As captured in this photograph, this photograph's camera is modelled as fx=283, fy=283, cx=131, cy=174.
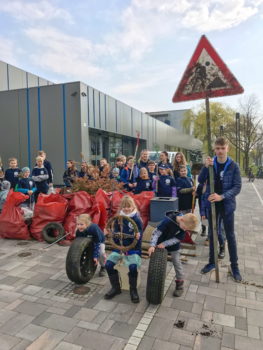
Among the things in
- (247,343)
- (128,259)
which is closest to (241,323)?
(247,343)

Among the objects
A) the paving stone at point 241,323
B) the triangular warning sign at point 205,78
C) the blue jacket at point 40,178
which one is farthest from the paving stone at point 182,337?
the blue jacket at point 40,178

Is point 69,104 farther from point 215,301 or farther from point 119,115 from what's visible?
point 215,301

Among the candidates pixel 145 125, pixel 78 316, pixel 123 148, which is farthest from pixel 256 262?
pixel 145 125

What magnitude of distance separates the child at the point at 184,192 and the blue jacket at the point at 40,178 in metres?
3.63

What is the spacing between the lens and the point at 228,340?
103 inches

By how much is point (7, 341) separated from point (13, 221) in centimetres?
342

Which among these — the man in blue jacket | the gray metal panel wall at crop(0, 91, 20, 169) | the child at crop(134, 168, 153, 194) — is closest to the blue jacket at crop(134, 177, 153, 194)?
the child at crop(134, 168, 153, 194)

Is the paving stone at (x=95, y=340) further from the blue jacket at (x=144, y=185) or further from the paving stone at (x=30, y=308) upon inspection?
the blue jacket at (x=144, y=185)

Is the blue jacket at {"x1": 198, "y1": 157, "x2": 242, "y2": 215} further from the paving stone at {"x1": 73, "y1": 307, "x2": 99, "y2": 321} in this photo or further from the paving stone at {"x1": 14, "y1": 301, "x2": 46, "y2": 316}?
the paving stone at {"x1": 14, "y1": 301, "x2": 46, "y2": 316}

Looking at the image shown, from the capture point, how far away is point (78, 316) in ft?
9.80

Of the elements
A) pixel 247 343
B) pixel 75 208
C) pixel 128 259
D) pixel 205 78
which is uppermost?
pixel 205 78

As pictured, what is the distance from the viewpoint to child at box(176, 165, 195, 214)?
5945mm

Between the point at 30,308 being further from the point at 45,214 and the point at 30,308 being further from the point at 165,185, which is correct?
the point at 165,185

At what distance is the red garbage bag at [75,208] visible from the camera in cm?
559
